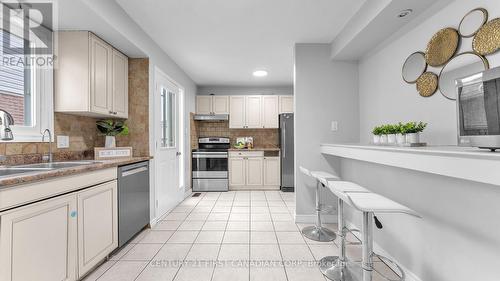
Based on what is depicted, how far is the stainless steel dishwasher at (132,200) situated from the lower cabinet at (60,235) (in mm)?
104

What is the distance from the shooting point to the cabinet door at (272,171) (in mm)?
5215

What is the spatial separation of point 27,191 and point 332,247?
8.56 feet

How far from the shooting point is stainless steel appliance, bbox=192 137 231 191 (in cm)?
506

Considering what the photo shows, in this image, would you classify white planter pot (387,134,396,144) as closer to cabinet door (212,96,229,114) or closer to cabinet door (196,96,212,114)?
cabinet door (212,96,229,114)

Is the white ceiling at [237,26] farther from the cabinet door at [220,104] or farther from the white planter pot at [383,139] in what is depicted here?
the cabinet door at [220,104]

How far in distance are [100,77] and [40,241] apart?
1.69m

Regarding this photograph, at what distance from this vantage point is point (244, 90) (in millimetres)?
5723

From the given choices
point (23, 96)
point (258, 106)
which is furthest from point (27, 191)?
point (258, 106)

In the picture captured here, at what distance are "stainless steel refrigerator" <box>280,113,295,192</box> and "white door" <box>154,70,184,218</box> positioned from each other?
2.24 m

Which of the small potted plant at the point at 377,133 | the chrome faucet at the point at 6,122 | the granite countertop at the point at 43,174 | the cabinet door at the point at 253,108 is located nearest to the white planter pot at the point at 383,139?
the small potted plant at the point at 377,133

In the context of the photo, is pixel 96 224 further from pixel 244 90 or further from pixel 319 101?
pixel 244 90

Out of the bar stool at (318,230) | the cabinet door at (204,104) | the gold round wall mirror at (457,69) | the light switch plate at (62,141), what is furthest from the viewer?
the cabinet door at (204,104)

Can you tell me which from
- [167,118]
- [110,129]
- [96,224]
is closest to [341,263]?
[96,224]

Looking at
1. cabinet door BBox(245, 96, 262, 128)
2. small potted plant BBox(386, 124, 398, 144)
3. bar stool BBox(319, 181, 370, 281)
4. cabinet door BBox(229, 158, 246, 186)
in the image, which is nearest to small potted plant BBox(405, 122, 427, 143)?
small potted plant BBox(386, 124, 398, 144)
